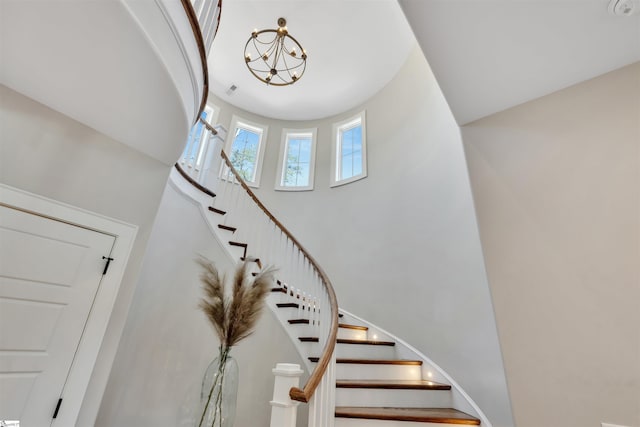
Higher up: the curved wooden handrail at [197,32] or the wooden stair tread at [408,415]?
the curved wooden handrail at [197,32]

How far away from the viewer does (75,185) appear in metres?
1.97

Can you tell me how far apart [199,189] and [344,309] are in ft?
8.23

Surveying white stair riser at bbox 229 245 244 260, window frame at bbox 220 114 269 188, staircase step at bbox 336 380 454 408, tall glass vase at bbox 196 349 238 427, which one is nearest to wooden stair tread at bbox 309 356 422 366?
staircase step at bbox 336 380 454 408

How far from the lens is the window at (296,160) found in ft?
17.3

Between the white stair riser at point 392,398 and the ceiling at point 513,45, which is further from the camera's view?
the white stair riser at point 392,398

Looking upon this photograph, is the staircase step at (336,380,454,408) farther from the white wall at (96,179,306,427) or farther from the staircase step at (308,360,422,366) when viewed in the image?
the white wall at (96,179,306,427)

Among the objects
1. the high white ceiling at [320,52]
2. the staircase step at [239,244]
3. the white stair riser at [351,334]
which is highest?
the high white ceiling at [320,52]

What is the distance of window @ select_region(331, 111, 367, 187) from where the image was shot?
4684 millimetres

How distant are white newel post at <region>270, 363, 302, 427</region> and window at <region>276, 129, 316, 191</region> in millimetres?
3733

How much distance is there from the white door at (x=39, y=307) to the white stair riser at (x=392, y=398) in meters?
1.95

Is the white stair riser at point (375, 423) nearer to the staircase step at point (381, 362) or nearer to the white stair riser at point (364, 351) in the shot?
the staircase step at point (381, 362)

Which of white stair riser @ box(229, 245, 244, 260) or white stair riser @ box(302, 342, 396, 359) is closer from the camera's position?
white stair riser @ box(302, 342, 396, 359)

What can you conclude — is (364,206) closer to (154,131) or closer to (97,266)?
(154,131)

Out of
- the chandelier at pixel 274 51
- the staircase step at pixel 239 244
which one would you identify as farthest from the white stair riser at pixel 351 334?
the chandelier at pixel 274 51
